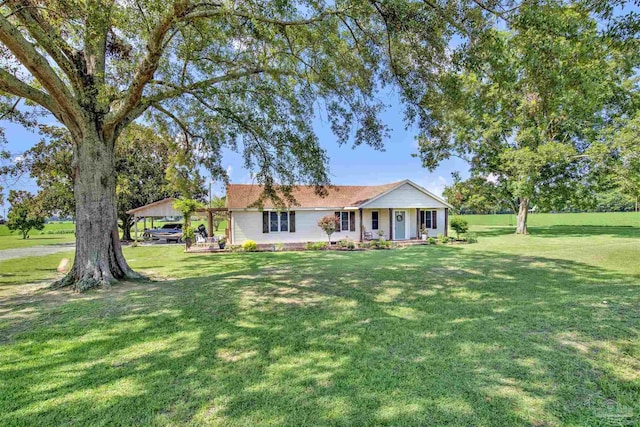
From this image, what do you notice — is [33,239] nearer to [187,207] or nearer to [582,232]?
[187,207]

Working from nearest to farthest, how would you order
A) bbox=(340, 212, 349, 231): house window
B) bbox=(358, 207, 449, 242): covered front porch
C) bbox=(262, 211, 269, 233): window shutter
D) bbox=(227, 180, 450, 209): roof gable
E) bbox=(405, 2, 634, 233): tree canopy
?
bbox=(405, 2, 634, 233): tree canopy, bbox=(227, 180, 450, 209): roof gable, bbox=(262, 211, 269, 233): window shutter, bbox=(340, 212, 349, 231): house window, bbox=(358, 207, 449, 242): covered front porch

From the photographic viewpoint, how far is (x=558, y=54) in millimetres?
5051

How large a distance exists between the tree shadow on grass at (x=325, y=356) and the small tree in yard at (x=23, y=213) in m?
23.3

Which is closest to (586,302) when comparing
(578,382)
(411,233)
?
(578,382)

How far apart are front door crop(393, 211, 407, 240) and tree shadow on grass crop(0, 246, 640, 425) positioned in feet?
48.8

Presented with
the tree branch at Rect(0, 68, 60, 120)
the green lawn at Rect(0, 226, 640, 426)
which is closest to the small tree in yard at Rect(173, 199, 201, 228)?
the tree branch at Rect(0, 68, 60, 120)

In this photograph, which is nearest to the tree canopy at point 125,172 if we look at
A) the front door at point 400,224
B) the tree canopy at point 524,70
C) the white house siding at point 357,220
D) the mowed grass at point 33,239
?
the mowed grass at point 33,239

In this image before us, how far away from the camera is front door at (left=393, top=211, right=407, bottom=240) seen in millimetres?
22047

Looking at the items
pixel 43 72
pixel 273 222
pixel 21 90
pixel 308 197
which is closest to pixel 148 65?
pixel 43 72

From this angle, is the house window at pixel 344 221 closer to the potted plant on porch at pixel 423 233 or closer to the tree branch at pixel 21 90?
the potted plant on porch at pixel 423 233

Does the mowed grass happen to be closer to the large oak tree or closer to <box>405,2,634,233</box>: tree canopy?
the large oak tree

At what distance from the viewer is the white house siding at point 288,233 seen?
19.4 m

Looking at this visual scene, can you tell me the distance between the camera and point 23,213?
28234 mm

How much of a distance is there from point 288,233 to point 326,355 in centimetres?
1643
